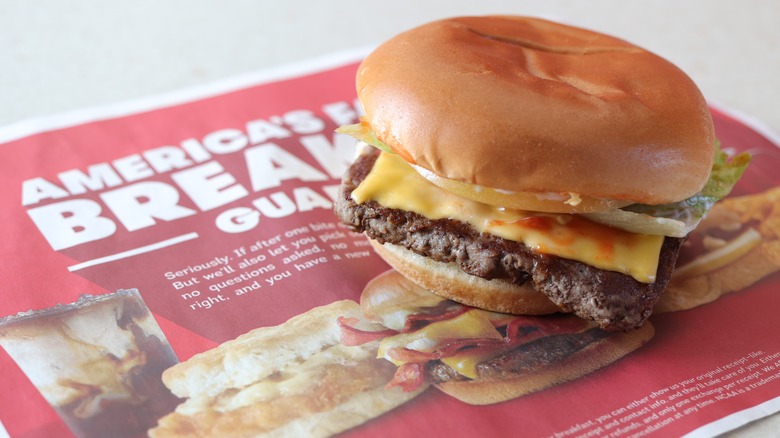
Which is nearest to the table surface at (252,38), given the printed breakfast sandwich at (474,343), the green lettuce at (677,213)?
the green lettuce at (677,213)

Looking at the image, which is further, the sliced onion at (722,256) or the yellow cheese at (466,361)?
the sliced onion at (722,256)

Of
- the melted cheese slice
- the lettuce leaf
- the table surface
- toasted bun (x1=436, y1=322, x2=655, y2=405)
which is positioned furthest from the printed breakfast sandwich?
the table surface

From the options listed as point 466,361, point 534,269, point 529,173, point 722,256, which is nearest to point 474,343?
point 466,361

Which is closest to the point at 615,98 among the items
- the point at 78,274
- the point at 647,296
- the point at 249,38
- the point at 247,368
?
the point at 647,296

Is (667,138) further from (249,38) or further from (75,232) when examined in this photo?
(249,38)

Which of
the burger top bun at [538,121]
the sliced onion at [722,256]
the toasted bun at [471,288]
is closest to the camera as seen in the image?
the burger top bun at [538,121]

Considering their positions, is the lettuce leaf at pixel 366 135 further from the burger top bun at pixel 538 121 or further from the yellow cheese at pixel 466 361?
the yellow cheese at pixel 466 361

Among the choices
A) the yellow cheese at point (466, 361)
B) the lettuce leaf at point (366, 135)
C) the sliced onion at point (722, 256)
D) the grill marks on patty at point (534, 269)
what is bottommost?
the yellow cheese at point (466, 361)
